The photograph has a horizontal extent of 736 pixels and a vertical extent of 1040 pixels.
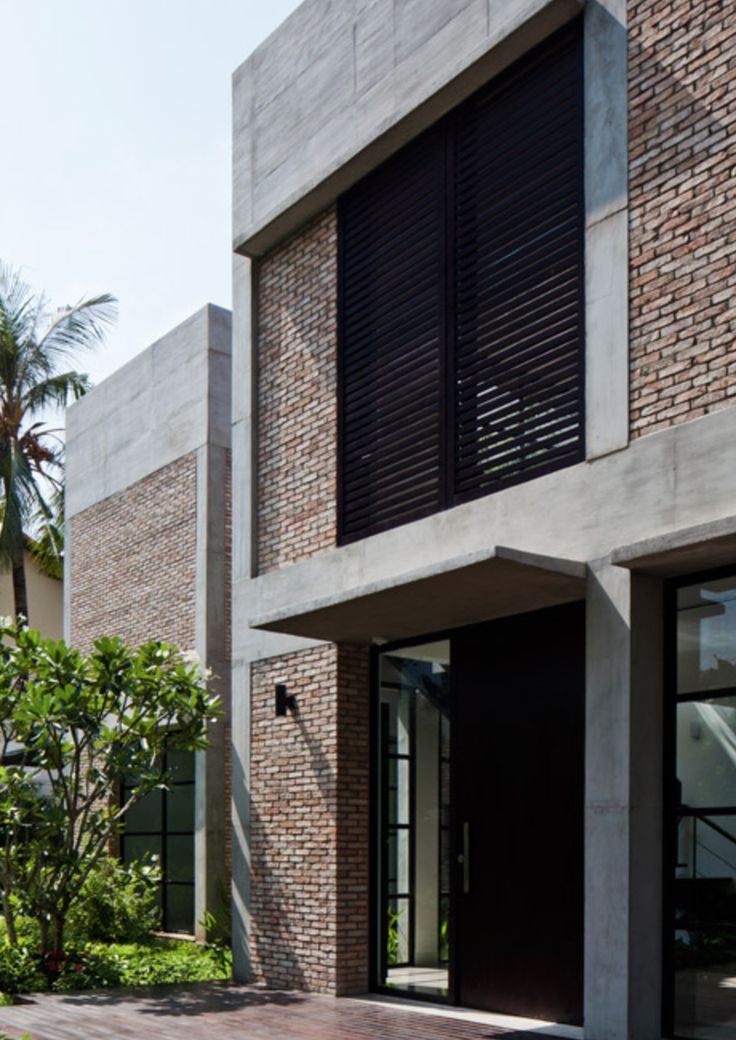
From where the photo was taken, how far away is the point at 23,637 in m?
12.5

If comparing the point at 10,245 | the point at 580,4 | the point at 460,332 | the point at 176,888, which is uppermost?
the point at 10,245

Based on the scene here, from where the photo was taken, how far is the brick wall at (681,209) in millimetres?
8109

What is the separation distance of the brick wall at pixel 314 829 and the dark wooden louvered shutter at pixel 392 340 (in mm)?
1442

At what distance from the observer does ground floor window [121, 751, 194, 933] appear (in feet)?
53.5

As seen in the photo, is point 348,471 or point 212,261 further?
point 212,261

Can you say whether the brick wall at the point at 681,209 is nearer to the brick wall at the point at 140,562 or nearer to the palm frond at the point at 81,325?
the brick wall at the point at 140,562

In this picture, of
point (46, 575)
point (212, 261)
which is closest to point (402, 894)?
point (212, 261)

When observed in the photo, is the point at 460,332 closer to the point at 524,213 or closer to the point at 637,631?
the point at 524,213

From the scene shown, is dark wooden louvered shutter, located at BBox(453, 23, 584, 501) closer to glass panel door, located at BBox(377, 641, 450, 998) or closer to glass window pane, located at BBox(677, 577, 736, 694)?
glass window pane, located at BBox(677, 577, 736, 694)

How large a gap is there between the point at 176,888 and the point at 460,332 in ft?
30.3

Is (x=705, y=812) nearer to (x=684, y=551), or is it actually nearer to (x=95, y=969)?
(x=684, y=551)

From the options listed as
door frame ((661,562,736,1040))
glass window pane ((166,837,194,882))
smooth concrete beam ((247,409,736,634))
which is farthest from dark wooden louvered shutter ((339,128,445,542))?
glass window pane ((166,837,194,882))

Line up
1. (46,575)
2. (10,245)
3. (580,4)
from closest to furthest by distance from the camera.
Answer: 1. (580,4)
2. (10,245)
3. (46,575)

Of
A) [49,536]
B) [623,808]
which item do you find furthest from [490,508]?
[49,536]
